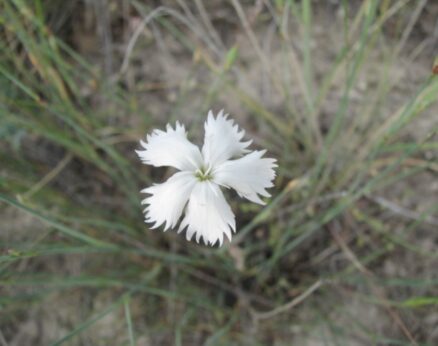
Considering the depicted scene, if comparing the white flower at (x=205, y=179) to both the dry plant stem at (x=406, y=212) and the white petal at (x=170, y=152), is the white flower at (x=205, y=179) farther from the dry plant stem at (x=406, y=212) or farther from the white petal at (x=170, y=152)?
the dry plant stem at (x=406, y=212)

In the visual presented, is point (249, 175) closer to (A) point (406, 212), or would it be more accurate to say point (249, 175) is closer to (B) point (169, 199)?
(B) point (169, 199)

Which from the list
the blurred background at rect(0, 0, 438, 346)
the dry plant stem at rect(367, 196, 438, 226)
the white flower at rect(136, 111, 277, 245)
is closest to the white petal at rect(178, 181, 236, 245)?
the white flower at rect(136, 111, 277, 245)

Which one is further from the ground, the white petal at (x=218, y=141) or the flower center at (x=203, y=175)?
the white petal at (x=218, y=141)

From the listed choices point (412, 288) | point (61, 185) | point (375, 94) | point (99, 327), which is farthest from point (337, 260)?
point (61, 185)

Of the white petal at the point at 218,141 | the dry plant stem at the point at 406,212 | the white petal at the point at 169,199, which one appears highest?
the dry plant stem at the point at 406,212

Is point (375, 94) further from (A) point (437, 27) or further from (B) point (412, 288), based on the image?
(B) point (412, 288)

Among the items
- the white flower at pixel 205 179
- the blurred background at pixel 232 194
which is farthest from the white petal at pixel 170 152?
the blurred background at pixel 232 194

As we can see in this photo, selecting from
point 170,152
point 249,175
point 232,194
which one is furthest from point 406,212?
point 170,152
